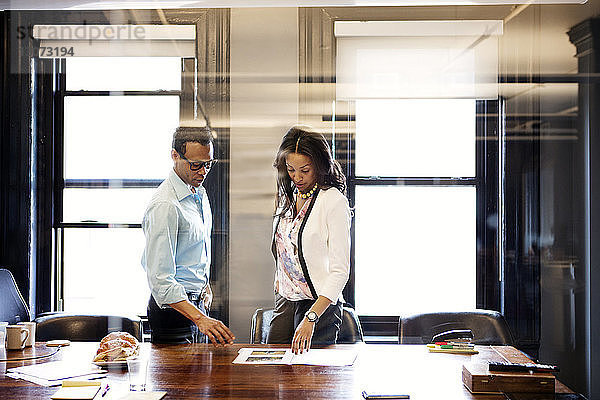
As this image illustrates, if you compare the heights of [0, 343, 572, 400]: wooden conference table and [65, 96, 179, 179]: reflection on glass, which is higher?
[65, 96, 179, 179]: reflection on glass

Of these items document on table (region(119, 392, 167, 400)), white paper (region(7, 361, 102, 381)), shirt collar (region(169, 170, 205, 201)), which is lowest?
white paper (region(7, 361, 102, 381))

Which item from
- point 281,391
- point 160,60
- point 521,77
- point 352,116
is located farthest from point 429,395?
point 160,60

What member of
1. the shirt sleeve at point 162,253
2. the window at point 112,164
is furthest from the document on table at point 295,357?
the window at point 112,164

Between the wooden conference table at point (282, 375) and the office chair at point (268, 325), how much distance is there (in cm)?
87

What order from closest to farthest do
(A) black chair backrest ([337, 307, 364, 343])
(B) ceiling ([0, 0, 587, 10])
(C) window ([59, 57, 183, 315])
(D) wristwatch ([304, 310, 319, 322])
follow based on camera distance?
1. (D) wristwatch ([304, 310, 319, 322])
2. (A) black chair backrest ([337, 307, 364, 343])
3. (B) ceiling ([0, 0, 587, 10])
4. (C) window ([59, 57, 183, 315])

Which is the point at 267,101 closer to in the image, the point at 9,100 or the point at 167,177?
the point at 167,177

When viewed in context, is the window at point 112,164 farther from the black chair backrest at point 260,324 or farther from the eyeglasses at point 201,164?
the black chair backrest at point 260,324

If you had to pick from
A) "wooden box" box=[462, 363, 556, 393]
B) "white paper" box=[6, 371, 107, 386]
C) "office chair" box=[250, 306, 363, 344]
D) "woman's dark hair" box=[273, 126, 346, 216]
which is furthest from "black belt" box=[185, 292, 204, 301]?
"wooden box" box=[462, 363, 556, 393]

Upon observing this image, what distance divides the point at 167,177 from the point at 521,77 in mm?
1799

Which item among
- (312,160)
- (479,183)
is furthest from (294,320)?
(479,183)

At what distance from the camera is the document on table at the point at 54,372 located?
7.03ft

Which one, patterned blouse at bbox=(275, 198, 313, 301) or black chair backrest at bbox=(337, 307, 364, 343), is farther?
black chair backrest at bbox=(337, 307, 364, 343)

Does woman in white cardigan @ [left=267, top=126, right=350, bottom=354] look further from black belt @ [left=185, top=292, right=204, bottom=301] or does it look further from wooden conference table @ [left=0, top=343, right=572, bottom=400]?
wooden conference table @ [left=0, top=343, right=572, bottom=400]

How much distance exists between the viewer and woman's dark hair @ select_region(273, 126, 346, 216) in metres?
3.36
